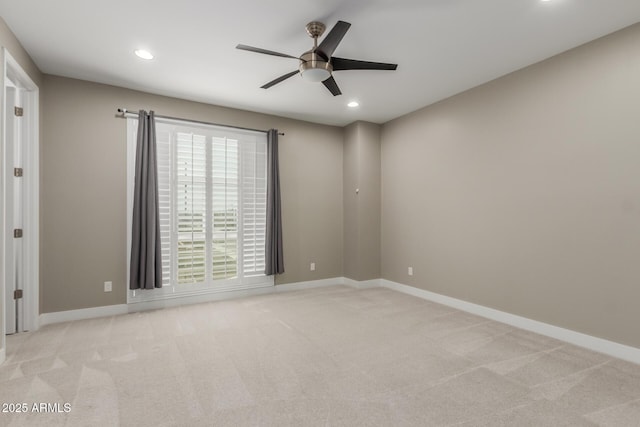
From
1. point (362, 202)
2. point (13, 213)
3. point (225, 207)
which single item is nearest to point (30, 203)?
point (13, 213)

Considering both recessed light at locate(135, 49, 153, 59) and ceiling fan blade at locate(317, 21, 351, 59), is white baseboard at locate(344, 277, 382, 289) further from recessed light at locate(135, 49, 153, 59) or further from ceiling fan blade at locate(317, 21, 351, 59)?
recessed light at locate(135, 49, 153, 59)

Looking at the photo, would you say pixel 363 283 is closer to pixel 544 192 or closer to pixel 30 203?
pixel 544 192

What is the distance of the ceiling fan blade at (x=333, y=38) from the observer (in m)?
2.31

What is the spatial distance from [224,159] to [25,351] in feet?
9.91

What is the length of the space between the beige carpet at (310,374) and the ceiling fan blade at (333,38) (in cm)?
260

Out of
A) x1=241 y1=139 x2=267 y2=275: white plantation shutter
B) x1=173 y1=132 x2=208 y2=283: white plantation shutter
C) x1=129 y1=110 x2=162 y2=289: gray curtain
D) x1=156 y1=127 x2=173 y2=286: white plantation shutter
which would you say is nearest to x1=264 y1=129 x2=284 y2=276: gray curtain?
x1=241 y1=139 x2=267 y2=275: white plantation shutter

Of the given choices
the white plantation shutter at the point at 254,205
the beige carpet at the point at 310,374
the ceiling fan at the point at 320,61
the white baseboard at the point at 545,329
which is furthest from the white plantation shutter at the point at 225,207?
the white baseboard at the point at 545,329

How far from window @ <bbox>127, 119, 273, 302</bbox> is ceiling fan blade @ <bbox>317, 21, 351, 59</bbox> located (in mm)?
2578

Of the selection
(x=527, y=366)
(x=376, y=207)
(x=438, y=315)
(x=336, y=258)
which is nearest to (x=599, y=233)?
(x=527, y=366)

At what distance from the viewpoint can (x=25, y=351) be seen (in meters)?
2.88

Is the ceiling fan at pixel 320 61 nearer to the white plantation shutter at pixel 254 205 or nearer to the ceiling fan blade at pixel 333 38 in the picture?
the ceiling fan blade at pixel 333 38

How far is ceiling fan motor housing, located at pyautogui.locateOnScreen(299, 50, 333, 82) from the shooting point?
2678 mm

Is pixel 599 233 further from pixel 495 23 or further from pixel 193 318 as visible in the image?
pixel 193 318

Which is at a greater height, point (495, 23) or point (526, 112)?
point (495, 23)
